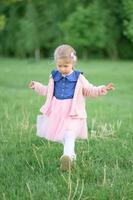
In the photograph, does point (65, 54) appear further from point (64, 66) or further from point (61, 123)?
point (61, 123)

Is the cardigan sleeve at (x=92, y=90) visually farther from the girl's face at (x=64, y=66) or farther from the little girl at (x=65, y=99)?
the girl's face at (x=64, y=66)

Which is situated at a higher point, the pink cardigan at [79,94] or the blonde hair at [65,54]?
the blonde hair at [65,54]

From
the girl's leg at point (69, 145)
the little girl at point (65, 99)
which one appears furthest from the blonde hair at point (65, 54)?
the girl's leg at point (69, 145)

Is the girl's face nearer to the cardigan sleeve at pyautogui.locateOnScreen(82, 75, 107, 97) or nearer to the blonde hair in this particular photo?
the blonde hair

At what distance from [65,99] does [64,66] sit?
1.16 ft

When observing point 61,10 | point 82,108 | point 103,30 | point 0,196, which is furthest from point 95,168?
point 61,10

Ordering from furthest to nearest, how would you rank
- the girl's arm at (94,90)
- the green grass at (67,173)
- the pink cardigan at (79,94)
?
the pink cardigan at (79,94)
the girl's arm at (94,90)
the green grass at (67,173)

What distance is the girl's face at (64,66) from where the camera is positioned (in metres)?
5.96

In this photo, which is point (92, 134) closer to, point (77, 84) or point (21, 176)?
point (77, 84)

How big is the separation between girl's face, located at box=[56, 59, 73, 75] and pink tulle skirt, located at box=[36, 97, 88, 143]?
306 millimetres

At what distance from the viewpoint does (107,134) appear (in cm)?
774

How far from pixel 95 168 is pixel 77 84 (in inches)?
35.8

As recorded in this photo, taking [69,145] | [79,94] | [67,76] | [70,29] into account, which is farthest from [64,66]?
[70,29]

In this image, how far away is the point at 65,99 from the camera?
608cm
